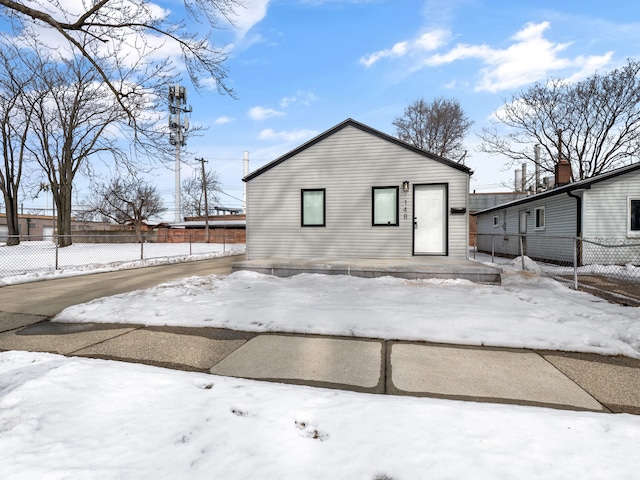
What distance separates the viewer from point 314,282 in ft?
22.3

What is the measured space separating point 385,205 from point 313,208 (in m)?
2.26

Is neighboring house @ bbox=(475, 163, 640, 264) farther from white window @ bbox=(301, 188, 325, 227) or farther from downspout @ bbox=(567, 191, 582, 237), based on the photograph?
white window @ bbox=(301, 188, 325, 227)

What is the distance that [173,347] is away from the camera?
3.29 metres

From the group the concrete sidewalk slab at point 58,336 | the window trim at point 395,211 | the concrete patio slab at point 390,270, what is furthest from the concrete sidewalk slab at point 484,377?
the window trim at point 395,211

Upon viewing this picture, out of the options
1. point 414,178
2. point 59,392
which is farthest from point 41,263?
point 414,178

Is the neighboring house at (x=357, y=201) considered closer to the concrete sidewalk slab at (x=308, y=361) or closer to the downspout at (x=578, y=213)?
the downspout at (x=578, y=213)

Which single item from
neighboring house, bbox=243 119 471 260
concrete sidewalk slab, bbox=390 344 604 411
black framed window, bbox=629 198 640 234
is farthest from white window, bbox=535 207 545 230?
concrete sidewalk slab, bbox=390 344 604 411

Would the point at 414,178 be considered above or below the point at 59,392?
above

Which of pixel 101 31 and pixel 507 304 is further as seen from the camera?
pixel 101 31

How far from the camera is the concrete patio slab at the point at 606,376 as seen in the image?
2.27 m

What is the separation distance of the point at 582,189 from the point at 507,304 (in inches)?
372

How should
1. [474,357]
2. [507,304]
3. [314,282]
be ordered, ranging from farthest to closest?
[314,282] < [507,304] < [474,357]

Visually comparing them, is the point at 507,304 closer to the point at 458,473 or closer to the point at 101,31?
the point at 458,473

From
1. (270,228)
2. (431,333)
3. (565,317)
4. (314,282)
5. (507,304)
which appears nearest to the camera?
(431,333)
